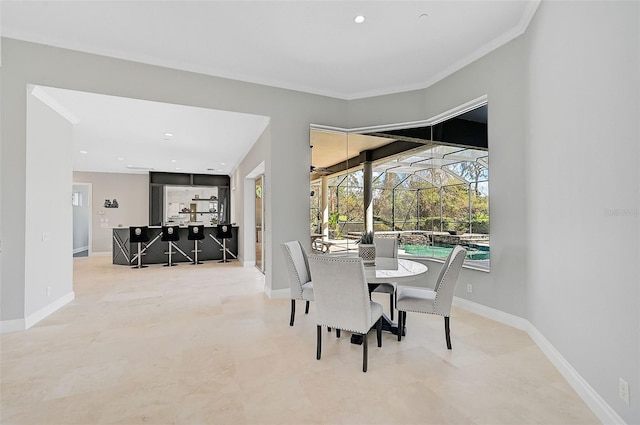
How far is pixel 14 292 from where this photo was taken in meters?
3.28

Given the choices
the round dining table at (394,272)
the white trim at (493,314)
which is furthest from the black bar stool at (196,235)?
the white trim at (493,314)

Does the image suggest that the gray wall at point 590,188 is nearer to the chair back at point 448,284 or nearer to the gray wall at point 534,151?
the gray wall at point 534,151

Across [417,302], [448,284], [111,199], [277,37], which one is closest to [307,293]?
[417,302]

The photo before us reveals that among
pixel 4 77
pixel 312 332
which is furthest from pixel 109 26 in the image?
pixel 312 332

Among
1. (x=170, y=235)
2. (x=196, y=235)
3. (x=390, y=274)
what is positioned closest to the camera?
(x=390, y=274)

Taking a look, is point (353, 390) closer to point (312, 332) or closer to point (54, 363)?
point (312, 332)

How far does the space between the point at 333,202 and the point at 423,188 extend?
1.44m

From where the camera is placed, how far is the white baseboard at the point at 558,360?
1.82m

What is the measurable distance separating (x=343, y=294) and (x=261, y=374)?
2.92ft

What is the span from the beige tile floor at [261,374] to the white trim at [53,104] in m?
2.62

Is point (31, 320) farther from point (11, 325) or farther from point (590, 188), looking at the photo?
point (590, 188)

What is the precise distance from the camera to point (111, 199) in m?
9.98

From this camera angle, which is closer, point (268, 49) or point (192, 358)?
point (192, 358)

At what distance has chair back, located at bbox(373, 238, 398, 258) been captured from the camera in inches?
158
